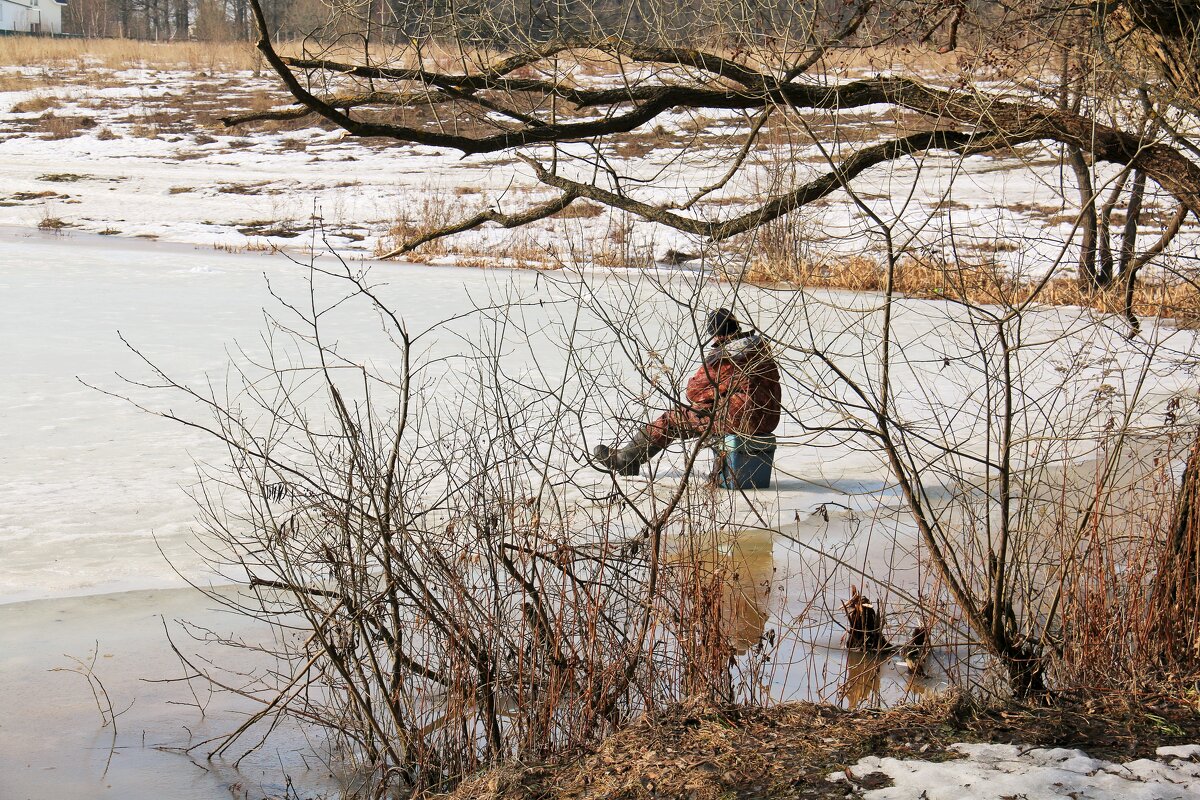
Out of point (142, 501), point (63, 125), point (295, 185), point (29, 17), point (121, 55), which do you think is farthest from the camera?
point (29, 17)

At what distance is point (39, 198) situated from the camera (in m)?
23.2

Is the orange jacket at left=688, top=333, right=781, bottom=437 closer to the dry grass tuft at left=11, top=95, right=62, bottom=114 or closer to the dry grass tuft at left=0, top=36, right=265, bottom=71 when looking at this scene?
the dry grass tuft at left=11, top=95, right=62, bottom=114

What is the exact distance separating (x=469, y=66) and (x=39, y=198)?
21.0 meters

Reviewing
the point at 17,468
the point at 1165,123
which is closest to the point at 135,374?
the point at 17,468

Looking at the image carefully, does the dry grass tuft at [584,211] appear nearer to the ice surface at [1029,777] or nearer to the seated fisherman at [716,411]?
the seated fisherman at [716,411]

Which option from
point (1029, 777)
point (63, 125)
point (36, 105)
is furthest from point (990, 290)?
point (36, 105)

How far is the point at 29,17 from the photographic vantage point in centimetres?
6425

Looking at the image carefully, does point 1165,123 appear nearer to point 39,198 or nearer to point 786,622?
point 786,622

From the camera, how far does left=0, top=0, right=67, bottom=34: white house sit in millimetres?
62562

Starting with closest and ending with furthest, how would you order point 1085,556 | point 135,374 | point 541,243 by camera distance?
point 1085,556
point 135,374
point 541,243

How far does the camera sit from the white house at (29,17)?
62.6 meters

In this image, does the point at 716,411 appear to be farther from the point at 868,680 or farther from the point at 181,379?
the point at 181,379

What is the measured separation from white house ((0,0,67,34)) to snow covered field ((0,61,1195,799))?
144ft

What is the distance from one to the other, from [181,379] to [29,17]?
6519 centimetres
